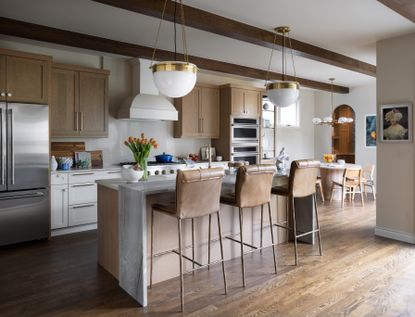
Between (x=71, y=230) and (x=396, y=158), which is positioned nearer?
(x=396, y=158)

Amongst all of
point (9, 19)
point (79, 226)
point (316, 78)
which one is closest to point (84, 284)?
point (79, 226)

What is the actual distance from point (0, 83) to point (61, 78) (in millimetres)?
1011

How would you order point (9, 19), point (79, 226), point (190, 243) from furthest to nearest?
point (79, 226)
point (9, 19)
point (190, 243)

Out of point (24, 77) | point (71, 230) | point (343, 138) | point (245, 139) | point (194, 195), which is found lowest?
point (71, 230)

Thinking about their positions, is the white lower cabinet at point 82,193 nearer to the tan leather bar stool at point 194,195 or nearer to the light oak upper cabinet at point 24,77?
the light oak upper cabinet at point 24,77

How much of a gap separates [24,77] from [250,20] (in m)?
2.86

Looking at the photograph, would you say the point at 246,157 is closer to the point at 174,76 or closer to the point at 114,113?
the point at 114,113

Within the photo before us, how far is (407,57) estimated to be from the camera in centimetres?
441

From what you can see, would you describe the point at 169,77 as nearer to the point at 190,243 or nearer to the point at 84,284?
the point at 190,243

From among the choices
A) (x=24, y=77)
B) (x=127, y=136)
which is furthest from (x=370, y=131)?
(x=24, y=77)

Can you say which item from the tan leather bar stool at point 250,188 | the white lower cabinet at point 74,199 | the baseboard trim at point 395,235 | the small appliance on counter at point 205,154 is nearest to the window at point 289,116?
the small appliance on counter at point 205,154

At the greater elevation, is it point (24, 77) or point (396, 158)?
point (24, 77)

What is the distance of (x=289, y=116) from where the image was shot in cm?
919

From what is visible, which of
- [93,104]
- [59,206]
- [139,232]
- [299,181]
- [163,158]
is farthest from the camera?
[163,158]
